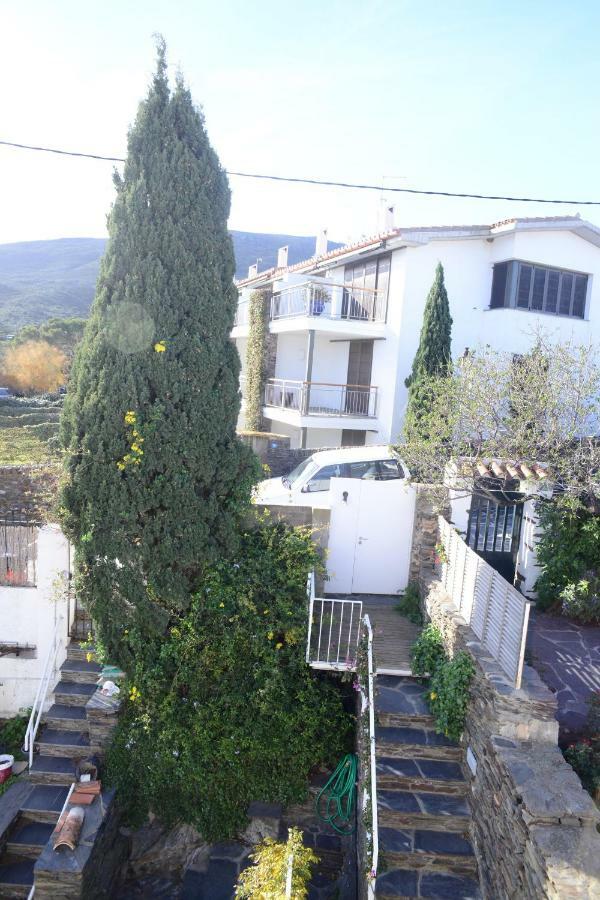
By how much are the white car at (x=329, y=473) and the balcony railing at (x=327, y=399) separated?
4.75m

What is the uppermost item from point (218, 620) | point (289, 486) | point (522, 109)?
point (522, 109)

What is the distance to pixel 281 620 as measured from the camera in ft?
26.8

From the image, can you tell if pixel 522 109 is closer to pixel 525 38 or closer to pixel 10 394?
pixel 525 38

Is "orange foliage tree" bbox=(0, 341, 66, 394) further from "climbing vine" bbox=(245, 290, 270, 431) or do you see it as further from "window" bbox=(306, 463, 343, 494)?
"window" bbox=(306, 463, 343, 494)

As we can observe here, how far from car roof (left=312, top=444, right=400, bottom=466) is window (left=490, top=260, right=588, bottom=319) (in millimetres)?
7294

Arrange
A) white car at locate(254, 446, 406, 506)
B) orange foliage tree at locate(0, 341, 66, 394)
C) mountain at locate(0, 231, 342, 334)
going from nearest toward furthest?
white car at locate(254, 446, 406, 506)
orange foliage tree at locate(0, 341, 66, 394)
mountain at locate(0, 231, 342, 334)

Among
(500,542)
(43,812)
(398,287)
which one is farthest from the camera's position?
(398,287)

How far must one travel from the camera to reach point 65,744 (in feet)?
27.6

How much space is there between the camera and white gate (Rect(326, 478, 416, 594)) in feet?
33.8

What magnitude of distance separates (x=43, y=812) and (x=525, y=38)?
12.0 m

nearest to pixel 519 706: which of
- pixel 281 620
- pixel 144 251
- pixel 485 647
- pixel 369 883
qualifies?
pixel 485 647

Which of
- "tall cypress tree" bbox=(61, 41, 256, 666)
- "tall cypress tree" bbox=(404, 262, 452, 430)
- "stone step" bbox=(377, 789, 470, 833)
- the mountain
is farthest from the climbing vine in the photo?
the mountain

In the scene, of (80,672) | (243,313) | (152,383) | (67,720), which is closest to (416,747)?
(67,720)

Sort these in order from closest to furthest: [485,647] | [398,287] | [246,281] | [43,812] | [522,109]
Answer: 1. [485,647]
2. [43,812]
3. [522,109]
4. [398,287]
5. [246,281]
